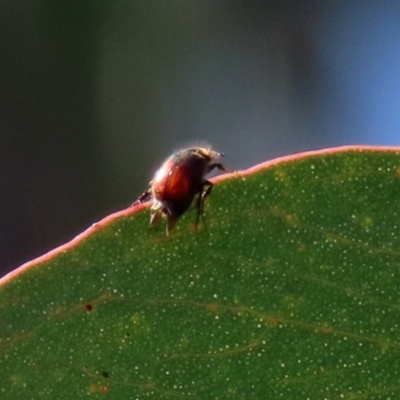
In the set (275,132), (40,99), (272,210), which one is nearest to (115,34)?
(40,99)

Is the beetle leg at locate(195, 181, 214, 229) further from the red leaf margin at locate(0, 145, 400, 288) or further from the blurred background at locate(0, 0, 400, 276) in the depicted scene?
the blurred background at locate(0, 0, 400, 276)

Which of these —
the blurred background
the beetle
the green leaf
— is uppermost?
the blurred background

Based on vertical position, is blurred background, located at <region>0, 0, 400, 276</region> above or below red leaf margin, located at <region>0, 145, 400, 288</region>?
above

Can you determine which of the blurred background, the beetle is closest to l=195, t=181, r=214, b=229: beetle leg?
the beetle

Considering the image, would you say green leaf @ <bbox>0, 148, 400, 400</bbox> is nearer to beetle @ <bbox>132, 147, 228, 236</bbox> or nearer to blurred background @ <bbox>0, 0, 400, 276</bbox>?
beetle @ <bbox>132, 147, 228, 236</bbox>

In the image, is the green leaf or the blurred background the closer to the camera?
the green leaf

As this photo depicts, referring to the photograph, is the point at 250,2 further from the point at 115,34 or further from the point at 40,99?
the point at 40,99

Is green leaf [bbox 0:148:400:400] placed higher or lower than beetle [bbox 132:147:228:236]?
lower
